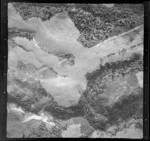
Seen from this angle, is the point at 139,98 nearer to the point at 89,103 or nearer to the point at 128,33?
the point at 89,103

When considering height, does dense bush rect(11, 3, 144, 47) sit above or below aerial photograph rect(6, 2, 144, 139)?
above

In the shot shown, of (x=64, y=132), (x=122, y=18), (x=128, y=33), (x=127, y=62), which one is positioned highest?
(x=122, y=18)

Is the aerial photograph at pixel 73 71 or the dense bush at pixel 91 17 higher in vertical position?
the dense bush at pixel 91 17

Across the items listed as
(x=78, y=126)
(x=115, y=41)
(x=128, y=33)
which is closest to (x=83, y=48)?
(x=115, y=41)

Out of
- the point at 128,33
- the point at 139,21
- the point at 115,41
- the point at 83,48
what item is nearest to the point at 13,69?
the point at 83,48

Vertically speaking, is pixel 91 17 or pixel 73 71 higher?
pixel 91 17

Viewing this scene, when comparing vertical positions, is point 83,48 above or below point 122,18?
below
